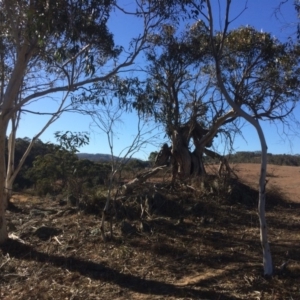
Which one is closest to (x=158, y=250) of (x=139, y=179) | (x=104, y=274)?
(x=104, y=274)

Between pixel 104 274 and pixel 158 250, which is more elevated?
pixel 158 250

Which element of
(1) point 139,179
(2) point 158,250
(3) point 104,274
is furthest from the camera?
(1) point 139,179

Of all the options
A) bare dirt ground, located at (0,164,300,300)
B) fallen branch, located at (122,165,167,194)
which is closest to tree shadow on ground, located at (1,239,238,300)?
bare dirt ground, located at (0,164,300,300)

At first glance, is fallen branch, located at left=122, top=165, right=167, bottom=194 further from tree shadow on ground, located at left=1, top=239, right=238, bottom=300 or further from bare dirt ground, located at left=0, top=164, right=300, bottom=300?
tree shadow on ground, located at left=1, top=239, right=238, bottom=300

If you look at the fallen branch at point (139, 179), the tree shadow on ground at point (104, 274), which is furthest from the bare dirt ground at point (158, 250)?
the fallen branch at point (139, 179)

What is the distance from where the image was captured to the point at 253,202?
1437 centimetres

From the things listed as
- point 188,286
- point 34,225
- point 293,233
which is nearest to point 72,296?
point 188,286

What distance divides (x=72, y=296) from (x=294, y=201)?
10.0 meters

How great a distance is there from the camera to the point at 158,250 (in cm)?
980

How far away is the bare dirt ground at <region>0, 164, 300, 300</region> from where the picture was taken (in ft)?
25.9

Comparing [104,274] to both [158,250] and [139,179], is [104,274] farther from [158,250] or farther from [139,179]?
[139,179]

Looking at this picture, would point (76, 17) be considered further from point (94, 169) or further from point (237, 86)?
point (94, 169)

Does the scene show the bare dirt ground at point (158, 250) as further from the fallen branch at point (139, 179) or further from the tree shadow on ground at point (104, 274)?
the fallen branch at point (139, 179)

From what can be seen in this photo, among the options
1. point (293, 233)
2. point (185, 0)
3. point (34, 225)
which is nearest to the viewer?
point (185, 0)
